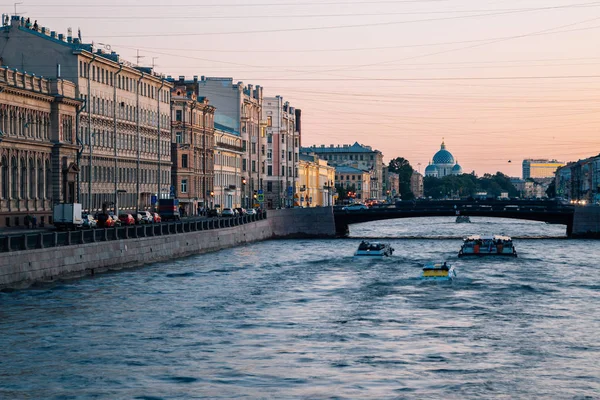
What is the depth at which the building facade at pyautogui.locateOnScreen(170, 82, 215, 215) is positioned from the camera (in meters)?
126

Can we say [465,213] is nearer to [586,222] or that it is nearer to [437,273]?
[586,222]

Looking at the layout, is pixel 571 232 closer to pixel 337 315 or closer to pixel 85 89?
pixel 85 89

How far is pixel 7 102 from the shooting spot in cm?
7938

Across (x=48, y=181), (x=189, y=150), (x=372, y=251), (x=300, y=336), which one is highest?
(x=189, y=150)

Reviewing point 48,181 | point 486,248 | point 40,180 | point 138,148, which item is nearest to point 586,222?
point 486,248

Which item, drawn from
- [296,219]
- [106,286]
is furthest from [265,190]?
[106,286]

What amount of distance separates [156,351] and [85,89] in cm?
6298

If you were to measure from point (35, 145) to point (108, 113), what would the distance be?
1960 centimetres

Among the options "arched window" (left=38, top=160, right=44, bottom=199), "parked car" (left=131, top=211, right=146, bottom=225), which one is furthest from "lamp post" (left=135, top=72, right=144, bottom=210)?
"arched window" (left=38, top=160, right=44, bottom=199)

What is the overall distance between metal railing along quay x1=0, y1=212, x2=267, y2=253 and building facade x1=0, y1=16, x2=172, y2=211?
450 inches

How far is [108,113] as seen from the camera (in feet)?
340

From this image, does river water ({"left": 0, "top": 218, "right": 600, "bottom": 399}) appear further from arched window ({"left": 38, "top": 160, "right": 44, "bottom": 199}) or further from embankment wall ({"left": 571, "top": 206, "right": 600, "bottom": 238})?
embankment wall ({"left": 571, "top": 206, "right": 600, "bottom": 238})

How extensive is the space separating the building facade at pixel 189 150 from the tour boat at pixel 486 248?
47.4m

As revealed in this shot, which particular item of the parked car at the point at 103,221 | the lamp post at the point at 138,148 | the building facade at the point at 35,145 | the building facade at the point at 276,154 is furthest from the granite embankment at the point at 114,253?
the building facade at the point at 276,154
